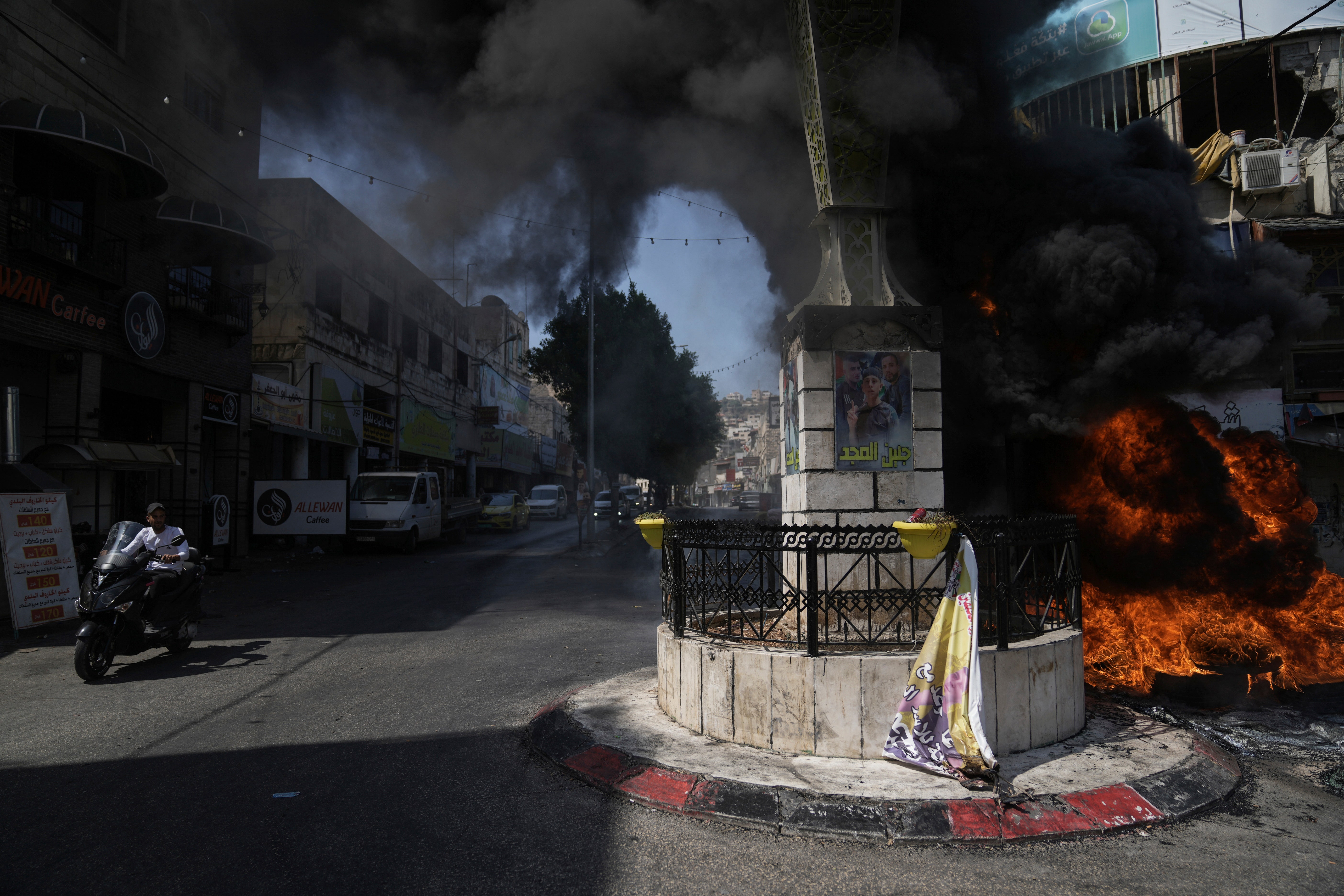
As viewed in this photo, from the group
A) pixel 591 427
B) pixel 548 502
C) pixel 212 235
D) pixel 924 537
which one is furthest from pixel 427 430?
pixel 924 537

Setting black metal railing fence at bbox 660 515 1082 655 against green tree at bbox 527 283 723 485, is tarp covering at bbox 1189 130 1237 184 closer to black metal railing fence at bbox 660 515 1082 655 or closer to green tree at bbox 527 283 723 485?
green tree at bbox 527 283 723 485

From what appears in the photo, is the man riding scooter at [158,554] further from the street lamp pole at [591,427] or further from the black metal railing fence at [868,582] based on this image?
the street lamp pole at [591,427]

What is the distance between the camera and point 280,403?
71.2ft

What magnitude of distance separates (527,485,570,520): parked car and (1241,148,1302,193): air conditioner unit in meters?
30.0

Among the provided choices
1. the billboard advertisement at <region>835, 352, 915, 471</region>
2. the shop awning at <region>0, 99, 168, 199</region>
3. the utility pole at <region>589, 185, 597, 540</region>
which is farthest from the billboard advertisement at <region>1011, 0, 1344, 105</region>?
the shop awning at <region>0, 99, 168, 199</region>

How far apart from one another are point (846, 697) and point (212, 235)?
674 inches

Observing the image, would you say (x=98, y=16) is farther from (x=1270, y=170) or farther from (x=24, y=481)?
(x=1270, y=170)

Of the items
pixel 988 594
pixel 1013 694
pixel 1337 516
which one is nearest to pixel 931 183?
pixel 988 594

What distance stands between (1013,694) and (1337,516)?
2325 cm

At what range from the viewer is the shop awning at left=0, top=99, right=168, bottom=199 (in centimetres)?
1166

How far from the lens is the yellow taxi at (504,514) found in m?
29.0

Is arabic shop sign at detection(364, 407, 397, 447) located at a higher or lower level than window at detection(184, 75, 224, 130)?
lower

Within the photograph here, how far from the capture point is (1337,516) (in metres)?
20.7

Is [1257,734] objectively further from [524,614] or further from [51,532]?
[51,532]
